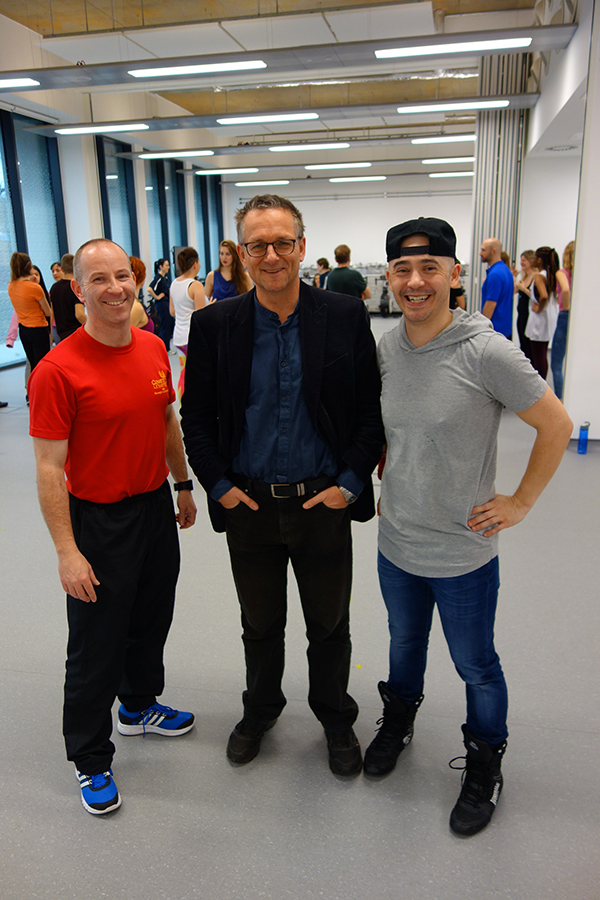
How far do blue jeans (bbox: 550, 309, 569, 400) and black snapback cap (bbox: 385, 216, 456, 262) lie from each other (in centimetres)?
457

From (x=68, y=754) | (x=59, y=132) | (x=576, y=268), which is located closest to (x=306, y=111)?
(x=59, y=132)

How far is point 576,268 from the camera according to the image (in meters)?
4.88

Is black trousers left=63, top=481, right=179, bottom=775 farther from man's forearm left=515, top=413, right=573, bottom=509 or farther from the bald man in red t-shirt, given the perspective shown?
man's forearm left=515, top=413, right=573, bottom=509

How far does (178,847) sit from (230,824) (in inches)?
5.6

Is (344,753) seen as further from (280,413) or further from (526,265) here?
(526,265)

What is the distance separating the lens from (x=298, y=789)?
5.93 ft

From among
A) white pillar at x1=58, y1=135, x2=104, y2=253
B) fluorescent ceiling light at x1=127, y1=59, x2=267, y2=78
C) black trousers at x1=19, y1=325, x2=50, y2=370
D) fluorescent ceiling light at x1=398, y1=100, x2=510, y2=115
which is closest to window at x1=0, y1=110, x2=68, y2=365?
white pillar at x1=58, y1=135, x2=104, y2=253

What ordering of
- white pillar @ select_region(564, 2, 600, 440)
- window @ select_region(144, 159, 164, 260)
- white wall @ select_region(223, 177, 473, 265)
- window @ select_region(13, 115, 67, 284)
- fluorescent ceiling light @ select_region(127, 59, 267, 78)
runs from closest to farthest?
white pillar @ select_region(564, 2, 600, 440)
fluorescent ceiling light @ select_region(127, 59, 267, 78)
window @ select_region(13, 115, 67, 284)
window @ select_region(144, 159, 164, 260)
white wall @ select_region(223, 177, 473, 265)

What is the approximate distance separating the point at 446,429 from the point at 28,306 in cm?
563

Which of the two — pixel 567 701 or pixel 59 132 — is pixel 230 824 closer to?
pixel 567 701

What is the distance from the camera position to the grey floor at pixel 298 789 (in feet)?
5.04

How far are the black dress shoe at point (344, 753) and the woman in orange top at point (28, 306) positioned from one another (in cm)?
517

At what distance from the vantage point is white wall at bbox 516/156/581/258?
8.97 meters

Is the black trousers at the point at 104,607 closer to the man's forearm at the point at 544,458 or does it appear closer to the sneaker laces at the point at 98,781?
the sneaker laces at the point at 98,781
